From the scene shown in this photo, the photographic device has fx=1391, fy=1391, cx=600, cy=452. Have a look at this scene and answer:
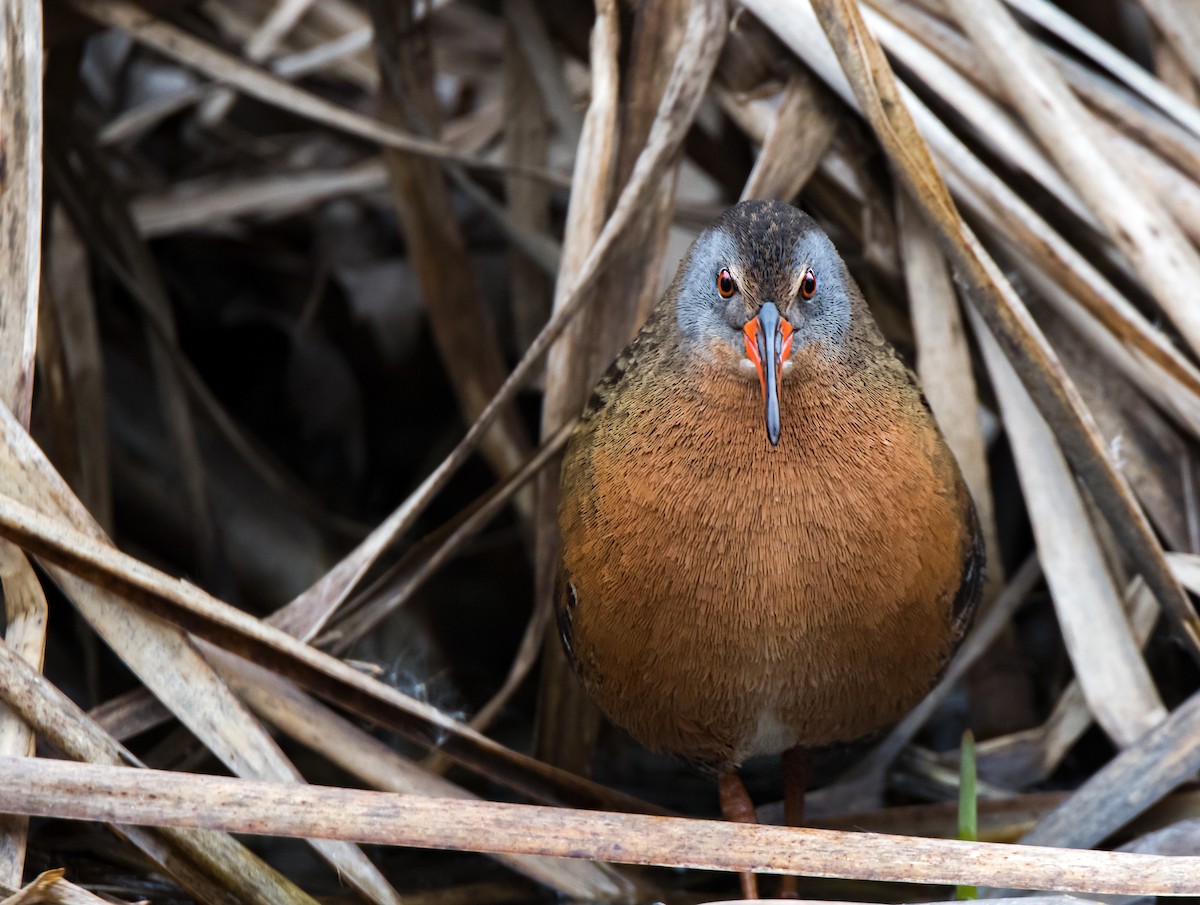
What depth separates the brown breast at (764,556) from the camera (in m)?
2.21

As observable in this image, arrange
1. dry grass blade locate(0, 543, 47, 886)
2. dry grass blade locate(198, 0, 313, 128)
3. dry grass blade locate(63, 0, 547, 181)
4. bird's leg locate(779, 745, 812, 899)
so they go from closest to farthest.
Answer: dry grass blade locate(0, 543, 47, 886) → bird's leg locate(779, 745, 812, 899) → dry grass blade locate(63, 0, 547, 181) → dry grass blade locate(198, 0, 313, 128)

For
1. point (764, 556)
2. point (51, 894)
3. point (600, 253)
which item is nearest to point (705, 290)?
point (600, 253)

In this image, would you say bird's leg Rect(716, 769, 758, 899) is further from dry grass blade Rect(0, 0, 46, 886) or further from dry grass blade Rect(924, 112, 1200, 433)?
dry grass blade Rect(0, 0, 46, 886)

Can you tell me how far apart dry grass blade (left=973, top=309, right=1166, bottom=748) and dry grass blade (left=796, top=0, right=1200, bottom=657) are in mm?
147

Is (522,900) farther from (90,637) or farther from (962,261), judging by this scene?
(962,261)

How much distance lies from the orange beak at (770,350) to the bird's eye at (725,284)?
0.24ft

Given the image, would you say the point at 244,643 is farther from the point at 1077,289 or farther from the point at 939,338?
the point at 1077,289

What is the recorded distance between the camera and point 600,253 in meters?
2.61

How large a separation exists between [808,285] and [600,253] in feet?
1.64

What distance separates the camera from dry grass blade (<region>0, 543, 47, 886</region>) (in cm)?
199

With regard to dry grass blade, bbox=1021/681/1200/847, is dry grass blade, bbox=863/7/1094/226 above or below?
above

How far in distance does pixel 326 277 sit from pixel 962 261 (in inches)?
81.7

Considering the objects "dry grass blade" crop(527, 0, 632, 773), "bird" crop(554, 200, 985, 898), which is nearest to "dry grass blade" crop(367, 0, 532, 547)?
"dry grass blade" crop(527, 0, 632, 773)

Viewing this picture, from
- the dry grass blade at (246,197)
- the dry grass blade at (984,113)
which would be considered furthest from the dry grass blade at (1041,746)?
the dry grass blade at (246,197)
